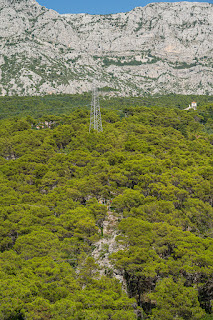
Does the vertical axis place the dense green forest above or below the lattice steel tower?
below

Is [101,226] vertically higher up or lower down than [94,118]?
lower down

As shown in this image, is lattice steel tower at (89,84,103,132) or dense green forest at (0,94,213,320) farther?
lattice steel tower at (89,84,103,132)

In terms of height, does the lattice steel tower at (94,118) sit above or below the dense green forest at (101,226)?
above

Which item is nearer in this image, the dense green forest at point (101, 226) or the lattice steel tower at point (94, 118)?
the dense green forest at point (101, 226)

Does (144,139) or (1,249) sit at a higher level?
(144,139)

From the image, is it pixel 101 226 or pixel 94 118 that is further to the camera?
pixel 94 118

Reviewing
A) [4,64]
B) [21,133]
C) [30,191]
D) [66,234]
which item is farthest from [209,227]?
[4,64]

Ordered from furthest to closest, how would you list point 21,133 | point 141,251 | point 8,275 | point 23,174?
point 21,133, point 23,174, point 141,251, point 8,275

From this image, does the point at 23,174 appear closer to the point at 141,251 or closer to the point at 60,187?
the point at 60,187
